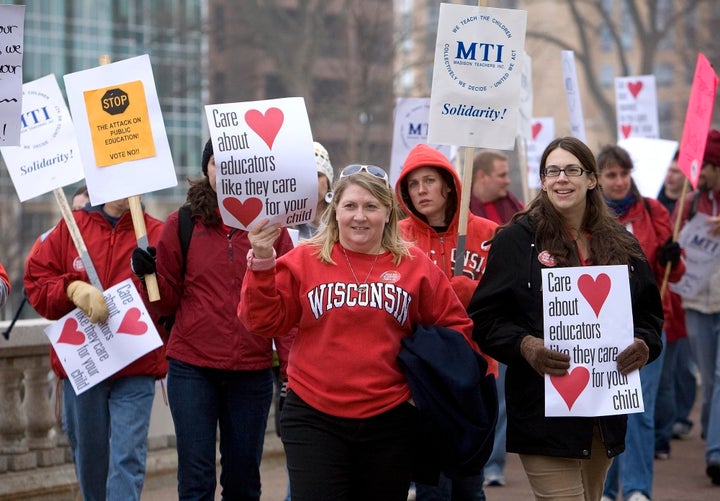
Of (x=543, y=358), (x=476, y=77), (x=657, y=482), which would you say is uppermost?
(x=476, y=77)

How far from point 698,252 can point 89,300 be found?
4540 mm

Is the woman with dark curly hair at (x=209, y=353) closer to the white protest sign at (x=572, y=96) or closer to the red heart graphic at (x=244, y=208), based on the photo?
the red heart graphic at (x=244, y=208)

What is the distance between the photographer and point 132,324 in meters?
6.83

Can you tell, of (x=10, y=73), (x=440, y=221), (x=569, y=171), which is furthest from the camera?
(x=440, y=221)

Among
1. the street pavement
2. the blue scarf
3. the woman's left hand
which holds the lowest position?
the street pavement

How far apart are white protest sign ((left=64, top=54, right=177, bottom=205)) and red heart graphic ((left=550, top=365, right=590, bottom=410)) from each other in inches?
93.8

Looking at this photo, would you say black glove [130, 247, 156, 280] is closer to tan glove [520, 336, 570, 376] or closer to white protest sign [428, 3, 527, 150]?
white protest sign [428, 3, 527, 150]

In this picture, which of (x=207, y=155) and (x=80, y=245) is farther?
(x=80, y=245)

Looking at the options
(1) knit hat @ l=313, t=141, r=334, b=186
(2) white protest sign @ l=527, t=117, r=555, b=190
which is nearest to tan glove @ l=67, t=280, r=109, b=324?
(1) knit hat @ l=313, t=141, r=334, b=186

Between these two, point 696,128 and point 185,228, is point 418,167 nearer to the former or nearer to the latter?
point 185,228

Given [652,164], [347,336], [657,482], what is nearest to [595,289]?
[347,336]

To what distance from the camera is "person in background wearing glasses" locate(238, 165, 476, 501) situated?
5156 millimetres

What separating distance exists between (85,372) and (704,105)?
422 centimetres

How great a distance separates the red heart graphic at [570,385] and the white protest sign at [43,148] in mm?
2951
